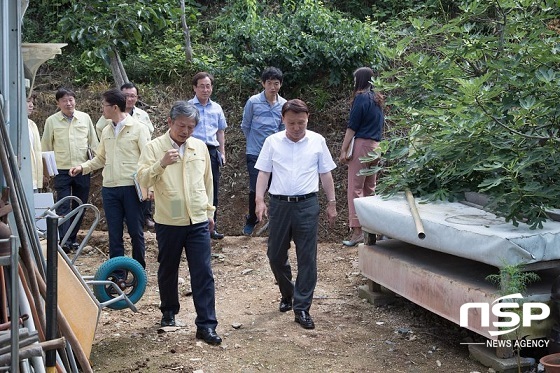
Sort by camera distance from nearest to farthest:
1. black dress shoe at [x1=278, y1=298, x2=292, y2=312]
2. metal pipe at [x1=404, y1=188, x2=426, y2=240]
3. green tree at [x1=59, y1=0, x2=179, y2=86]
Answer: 1. metal pipe at [x1=404, y1=188, x2=426, y2=240]
2. black dress shoe at [x1=278, y1=298, x2=292, y2=312]
3. green tree at [x1=59, y1=0, x2=179, y2=86]

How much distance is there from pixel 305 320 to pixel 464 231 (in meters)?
1.64

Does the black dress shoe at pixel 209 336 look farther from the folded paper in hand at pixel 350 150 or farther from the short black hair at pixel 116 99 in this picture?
the folded paper in hand at pixel 350 150

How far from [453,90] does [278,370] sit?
2932mm

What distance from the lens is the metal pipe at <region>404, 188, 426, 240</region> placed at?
5.88 m

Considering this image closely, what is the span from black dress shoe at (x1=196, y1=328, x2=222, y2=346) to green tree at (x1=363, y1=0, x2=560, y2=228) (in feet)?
6.94

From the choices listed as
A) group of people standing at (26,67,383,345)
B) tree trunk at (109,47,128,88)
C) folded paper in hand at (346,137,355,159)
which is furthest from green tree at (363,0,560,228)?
tree trunk at (109,47,128,88)

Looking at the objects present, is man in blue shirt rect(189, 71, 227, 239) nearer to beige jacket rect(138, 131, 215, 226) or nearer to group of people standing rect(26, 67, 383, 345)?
group of people standing rect(26, 67, 383, 345)

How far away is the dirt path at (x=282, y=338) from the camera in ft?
18.6

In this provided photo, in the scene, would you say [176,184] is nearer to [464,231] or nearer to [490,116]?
[464,231]

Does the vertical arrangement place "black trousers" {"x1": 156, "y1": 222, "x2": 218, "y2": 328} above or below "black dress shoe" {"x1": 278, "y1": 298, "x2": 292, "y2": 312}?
above

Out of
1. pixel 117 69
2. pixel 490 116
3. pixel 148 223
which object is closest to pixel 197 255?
pixel 490 116

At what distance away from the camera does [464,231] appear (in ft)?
18.1

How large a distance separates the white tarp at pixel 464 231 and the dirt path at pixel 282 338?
2.63 feet

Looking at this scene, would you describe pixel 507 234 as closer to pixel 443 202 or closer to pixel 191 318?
pixel 443 202
